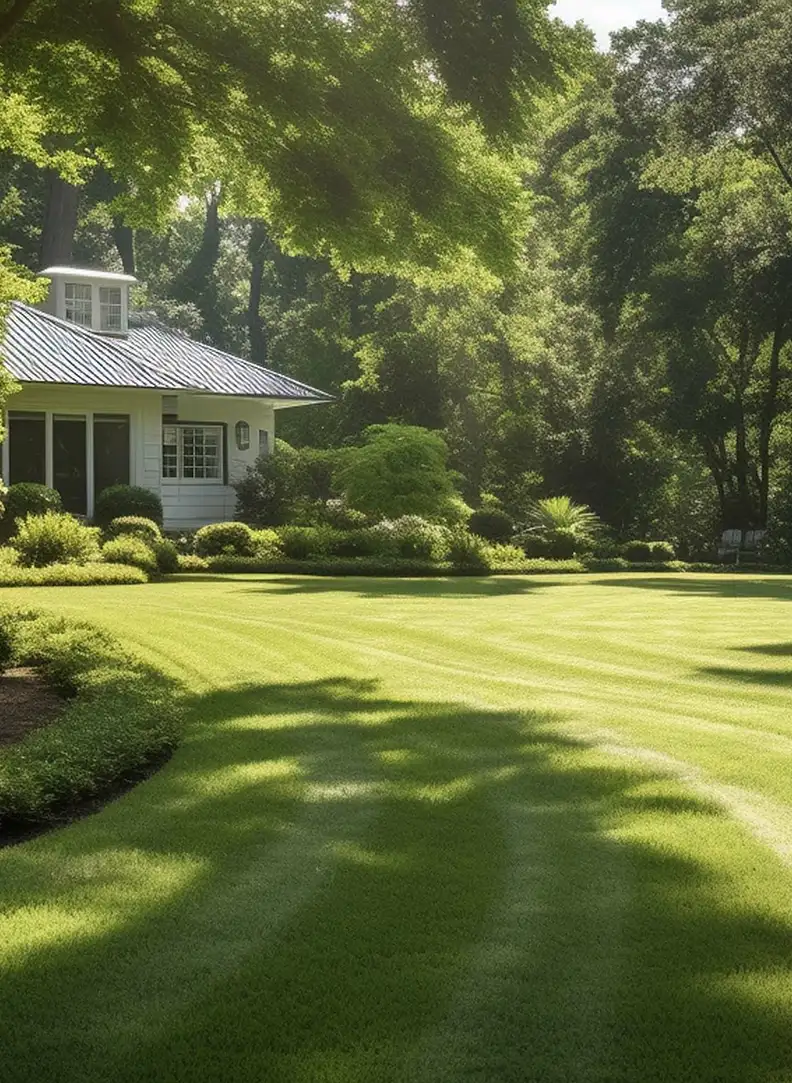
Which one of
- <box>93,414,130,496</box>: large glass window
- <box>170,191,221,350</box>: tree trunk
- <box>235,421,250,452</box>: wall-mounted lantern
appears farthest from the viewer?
<box>170,191,221,350</box>: tree trunk

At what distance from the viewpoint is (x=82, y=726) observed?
8.80 metres

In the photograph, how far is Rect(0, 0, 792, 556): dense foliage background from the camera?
1488cm

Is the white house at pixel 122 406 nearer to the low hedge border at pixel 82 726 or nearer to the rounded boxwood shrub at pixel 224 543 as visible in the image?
the rounded boxwood shrub at pixel 224 543

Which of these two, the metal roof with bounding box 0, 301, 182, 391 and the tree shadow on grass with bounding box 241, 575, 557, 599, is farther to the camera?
the metal roof with bounding box 0, 301, 182, 391

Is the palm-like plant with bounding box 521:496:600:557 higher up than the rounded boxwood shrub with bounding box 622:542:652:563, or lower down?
higher up

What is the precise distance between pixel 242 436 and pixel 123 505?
6.36 metres

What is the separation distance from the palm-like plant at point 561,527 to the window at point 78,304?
A: 13450mm

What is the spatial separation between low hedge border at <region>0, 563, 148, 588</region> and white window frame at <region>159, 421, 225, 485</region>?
12068 mm

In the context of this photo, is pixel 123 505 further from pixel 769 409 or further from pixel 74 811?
pixel 74 811

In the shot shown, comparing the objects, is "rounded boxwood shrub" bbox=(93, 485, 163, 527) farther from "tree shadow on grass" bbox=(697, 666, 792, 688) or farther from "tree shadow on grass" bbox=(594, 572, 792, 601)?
"tree shadow on grass" bbox=(697, 666, 792, 688)

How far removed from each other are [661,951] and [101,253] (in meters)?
63.8

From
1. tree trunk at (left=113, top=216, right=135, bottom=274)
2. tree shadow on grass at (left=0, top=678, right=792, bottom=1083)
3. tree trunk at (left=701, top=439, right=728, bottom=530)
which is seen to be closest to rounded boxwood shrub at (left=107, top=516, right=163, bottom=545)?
tree trunk at (left=701, top=439, right=728, bottom=530)

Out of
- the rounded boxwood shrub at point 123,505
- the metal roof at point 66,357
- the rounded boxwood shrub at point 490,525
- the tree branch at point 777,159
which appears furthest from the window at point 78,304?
the tree branch at point 777,159

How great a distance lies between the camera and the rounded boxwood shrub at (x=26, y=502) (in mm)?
29234
